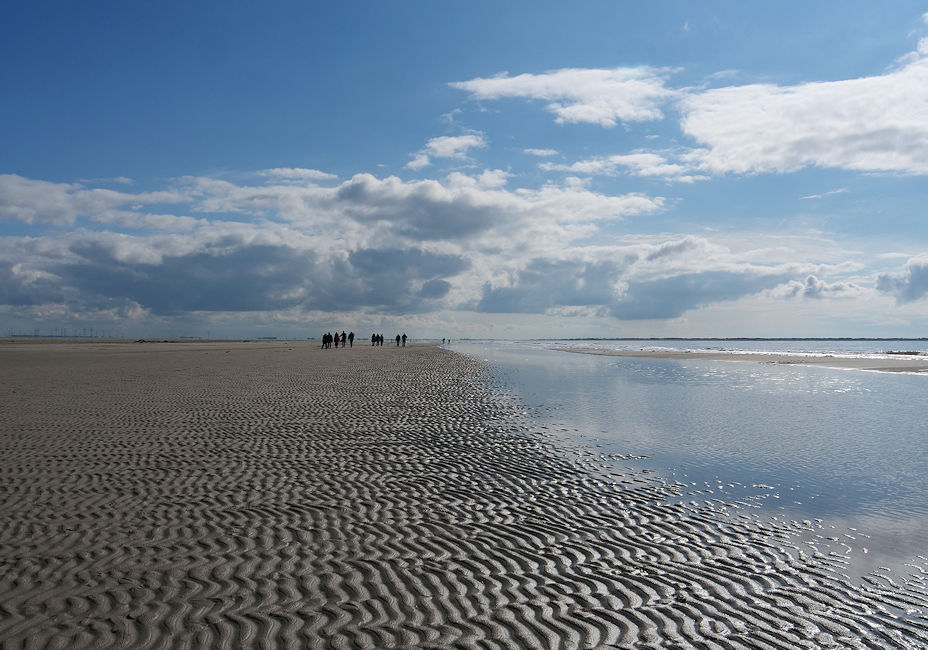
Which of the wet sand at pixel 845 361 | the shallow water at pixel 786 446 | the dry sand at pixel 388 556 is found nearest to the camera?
the dry sand at pixel 388 556

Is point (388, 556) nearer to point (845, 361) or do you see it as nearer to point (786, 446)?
point (786, 446)

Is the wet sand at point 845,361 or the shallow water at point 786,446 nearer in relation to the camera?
the shallow water at point 786,446

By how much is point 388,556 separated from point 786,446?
39.9 feet

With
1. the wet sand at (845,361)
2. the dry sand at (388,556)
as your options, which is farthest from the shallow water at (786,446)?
the wet sand at (845,361)

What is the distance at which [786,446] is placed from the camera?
50.5ft

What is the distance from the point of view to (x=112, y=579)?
21.6 feet

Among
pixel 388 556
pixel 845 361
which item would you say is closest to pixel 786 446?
pixel 388 556

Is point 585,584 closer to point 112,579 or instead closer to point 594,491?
point 594,491

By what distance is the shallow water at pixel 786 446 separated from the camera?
30.6ft

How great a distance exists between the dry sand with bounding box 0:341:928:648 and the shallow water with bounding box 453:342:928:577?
95 cm

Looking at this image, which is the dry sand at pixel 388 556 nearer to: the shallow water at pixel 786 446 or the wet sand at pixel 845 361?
the shallow water at pixel 786 446

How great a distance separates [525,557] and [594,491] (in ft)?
11.9

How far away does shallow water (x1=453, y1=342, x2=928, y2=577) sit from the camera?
9.34 meters

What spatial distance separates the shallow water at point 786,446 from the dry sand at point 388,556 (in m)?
0.95
